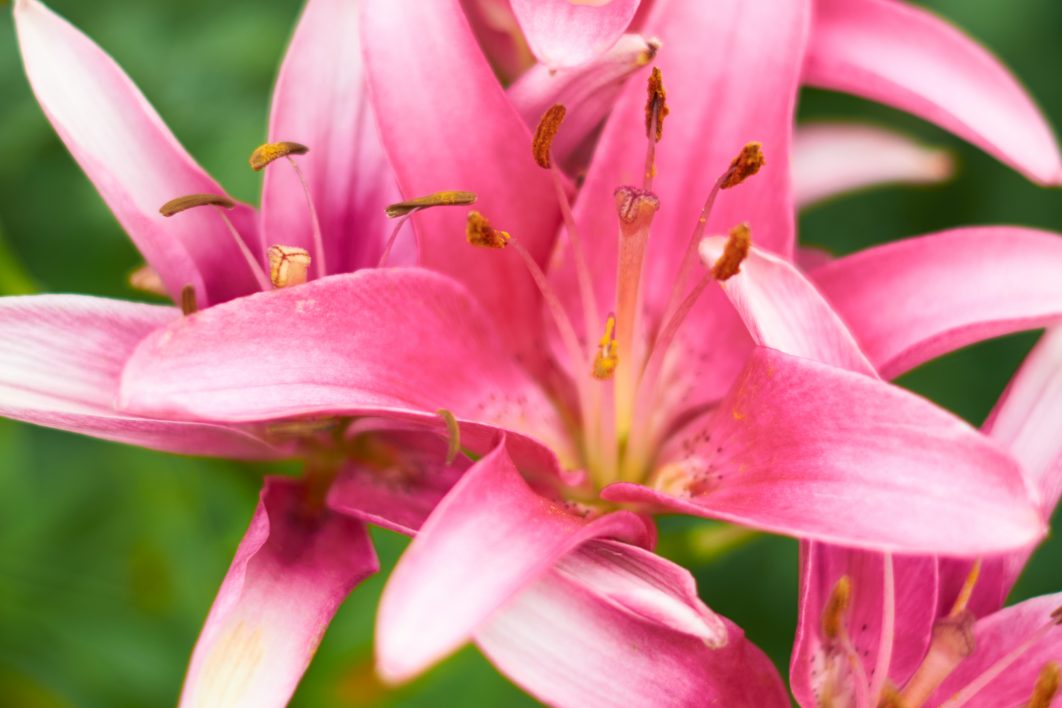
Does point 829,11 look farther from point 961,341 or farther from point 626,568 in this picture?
point 626,568

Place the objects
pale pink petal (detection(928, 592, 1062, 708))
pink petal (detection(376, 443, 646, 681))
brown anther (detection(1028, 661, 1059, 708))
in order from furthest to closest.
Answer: pale pink petal (detection(928, 592, 1062, 708)), brown anther (detection(1028, 661, 1059, 708)), pink petal (detection(376, 443, 646, 681))

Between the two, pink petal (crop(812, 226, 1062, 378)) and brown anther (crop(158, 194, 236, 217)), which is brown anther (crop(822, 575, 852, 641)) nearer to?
pink petal (crop(812, 226, 1062, 378))

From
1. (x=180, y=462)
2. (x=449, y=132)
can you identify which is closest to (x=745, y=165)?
(x=449, y=132)

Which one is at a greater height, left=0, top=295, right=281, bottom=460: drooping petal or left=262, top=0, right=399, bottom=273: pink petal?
left=262, top=0, right=399, bottom=273: pink petal

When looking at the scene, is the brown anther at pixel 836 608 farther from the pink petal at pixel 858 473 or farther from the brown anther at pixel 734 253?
the brown anther at pixel 734 253

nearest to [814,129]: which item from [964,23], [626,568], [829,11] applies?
[829,11]

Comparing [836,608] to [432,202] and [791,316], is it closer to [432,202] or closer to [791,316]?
[791,316]

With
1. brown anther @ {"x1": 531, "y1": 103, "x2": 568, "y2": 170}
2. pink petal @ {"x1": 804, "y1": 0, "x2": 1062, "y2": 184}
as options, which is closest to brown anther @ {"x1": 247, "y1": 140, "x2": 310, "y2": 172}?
brown anther @ {"x1": 531, "y1": 103, "x2": 568, "y2": 170}
